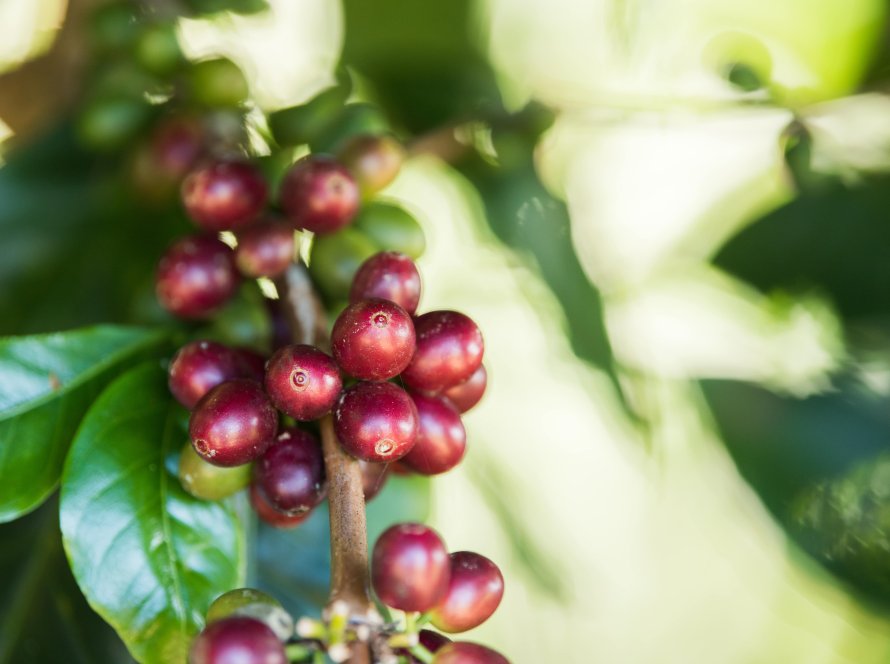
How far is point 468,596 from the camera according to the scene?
1.16ft

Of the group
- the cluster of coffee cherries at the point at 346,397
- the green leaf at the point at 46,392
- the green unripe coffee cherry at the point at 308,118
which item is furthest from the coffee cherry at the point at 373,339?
the green unripe coffee cherry at the point at 308,118

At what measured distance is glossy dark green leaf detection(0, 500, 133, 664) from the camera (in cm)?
62

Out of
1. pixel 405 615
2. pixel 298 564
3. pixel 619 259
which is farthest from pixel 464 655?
pixel 619 259

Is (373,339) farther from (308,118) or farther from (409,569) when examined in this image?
(308,118)

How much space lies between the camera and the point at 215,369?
1.49 ft

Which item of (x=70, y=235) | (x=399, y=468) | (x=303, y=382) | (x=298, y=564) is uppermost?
(x=303, y=382)

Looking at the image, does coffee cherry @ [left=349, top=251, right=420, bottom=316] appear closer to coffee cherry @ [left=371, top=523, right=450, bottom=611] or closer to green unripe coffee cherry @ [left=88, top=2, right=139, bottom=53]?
coffee cherry @ [left=371, top=523, right=450, bottom=611]

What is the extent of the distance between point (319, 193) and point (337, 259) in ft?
0.15

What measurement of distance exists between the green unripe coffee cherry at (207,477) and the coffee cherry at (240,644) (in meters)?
0.15

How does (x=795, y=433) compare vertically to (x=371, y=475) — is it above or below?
below

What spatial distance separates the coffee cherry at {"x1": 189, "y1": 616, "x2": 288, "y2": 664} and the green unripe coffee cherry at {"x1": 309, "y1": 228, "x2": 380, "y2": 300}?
28 centimetres

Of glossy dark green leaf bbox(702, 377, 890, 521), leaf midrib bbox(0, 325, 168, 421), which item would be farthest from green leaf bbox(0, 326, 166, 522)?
glossy dark green leaf bbox(702, 377, 890, 521)

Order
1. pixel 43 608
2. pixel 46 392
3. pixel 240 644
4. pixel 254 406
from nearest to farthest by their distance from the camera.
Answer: pixel 240 644, pixel 254 406, pixel 46 392, pixel 43 608

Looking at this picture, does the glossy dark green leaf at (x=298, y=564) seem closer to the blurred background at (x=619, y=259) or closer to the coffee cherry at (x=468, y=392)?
the blurred background at (x=619, y=259)
